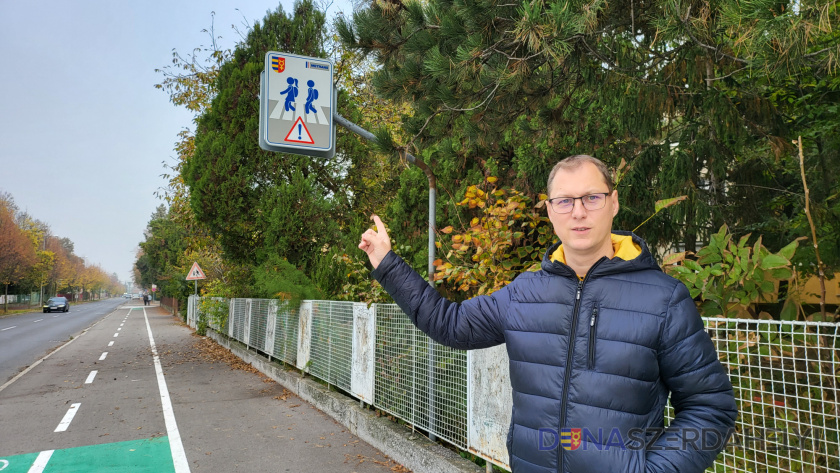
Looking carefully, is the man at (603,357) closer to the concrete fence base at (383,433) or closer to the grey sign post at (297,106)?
the concrete fence base at (383,433)

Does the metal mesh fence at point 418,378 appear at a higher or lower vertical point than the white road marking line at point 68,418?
higher

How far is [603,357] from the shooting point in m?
1.76

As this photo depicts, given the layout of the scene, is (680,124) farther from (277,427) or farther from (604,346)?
(277,427)

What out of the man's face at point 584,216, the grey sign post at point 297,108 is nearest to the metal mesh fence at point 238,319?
the grey sign post at point 297,108

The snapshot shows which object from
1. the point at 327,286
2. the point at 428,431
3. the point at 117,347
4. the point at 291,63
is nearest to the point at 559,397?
the point at 428,431

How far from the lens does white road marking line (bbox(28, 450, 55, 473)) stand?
5.32 metres

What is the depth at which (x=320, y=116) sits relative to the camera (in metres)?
6.73

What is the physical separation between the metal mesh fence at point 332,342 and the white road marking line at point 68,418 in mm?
3296

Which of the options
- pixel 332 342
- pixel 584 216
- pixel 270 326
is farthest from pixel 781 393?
pixel 270 326

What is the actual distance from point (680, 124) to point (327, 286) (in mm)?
6494

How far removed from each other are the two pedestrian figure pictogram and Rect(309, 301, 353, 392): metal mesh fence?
255 cm

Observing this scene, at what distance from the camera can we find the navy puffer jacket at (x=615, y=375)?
5.49ft

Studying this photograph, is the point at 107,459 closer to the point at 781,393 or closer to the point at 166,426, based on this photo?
the point at 166,426

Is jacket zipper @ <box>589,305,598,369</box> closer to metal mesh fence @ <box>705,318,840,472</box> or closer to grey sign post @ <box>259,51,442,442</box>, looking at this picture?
metal mesh fence @ <box>705,318,840,472</box>
